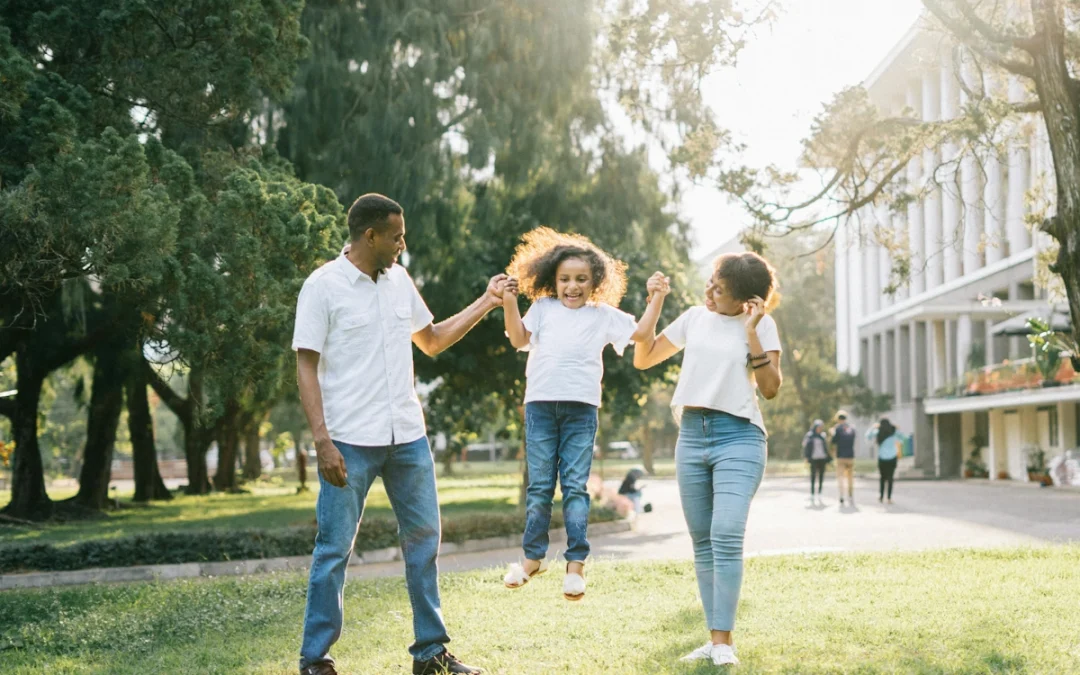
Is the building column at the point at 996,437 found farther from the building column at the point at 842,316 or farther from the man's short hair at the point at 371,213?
the man's short hair at the point at 371,213

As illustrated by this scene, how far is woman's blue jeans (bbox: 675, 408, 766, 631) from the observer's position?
19.0 feet

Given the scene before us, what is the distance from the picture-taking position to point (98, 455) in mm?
28859

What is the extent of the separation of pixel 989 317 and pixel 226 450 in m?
28.8

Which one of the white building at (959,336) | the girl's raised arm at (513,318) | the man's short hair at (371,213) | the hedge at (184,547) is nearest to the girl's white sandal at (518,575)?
the girl's raised arm at (513,318)

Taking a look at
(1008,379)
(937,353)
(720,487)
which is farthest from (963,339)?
(720,487)

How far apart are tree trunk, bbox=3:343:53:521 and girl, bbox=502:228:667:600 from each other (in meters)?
19.7

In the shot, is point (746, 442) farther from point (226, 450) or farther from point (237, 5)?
point (226, 450)

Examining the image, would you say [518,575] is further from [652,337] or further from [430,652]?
[652,337]

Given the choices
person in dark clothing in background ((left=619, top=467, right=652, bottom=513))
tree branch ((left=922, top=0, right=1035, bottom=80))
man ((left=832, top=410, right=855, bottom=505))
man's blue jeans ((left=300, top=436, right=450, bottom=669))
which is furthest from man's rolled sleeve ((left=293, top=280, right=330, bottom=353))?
man ((left=832, top=410, right=855, bottom=505))

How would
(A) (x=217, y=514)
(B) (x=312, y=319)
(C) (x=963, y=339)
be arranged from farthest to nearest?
(C) (x=963, y=339) → (A) (x=217, y=514) → (B) (x=312, y=319)

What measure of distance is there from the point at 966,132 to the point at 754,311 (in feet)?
21.7

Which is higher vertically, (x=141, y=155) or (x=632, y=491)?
(x=141, y=155)

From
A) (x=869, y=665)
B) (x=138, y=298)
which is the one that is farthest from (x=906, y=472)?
(x=869, y=665)

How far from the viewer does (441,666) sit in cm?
579
